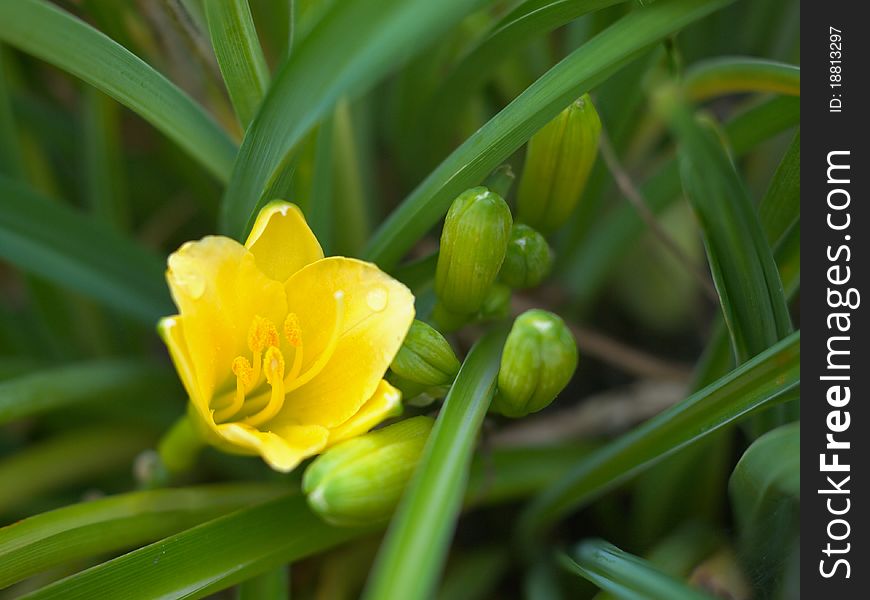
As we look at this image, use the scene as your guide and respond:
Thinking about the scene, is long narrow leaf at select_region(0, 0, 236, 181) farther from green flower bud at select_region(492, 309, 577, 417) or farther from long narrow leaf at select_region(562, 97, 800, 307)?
long narrow leaf at select_region(562, 97, 800, 307)

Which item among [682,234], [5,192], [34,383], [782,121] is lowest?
[34,383]

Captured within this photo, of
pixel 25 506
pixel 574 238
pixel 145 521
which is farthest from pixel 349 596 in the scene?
pixel 574 238

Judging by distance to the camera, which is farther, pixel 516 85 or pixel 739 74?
pixel 516 85

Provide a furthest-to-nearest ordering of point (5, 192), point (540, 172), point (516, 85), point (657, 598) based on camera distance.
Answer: point (516, 85) < point (5, 192) < point (540, 172) < point (657, 598)

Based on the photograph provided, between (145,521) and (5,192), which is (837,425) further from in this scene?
(5,192)

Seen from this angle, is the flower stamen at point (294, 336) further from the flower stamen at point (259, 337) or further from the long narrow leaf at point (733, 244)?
the long narrow leaf at point (733, 244)

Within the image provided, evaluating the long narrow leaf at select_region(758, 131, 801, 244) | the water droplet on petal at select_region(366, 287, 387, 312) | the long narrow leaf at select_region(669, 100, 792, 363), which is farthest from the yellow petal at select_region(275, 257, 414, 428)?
the long narrow leaf at select_region(758, 131, 801, 244)

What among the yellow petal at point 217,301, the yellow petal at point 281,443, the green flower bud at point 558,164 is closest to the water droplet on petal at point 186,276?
the yellow petal at point 217,301
